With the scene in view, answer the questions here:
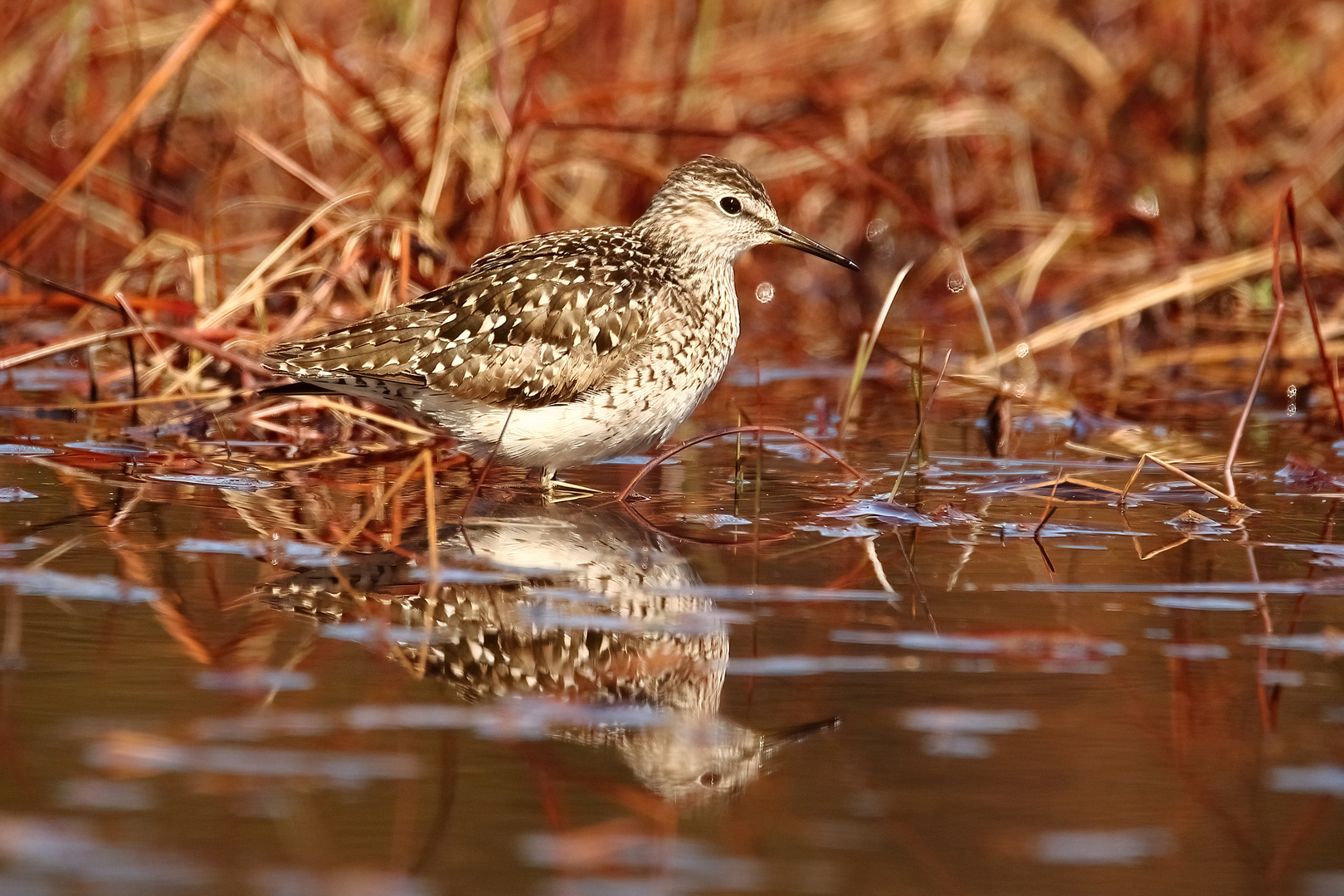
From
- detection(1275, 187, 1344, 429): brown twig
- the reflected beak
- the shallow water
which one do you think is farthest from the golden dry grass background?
the reflected beak

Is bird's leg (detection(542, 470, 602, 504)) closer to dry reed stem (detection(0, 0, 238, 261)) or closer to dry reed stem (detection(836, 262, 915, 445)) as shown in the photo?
dry reed stem (detection(836, 262, 915, 445))

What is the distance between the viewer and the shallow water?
2.90 meters

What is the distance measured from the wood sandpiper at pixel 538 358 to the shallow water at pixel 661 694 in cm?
34

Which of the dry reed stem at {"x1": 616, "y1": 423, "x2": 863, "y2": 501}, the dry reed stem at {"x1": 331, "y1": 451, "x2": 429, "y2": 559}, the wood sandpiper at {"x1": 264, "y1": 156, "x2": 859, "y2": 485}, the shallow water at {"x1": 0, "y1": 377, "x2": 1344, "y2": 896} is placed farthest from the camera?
the wood sandpiper at {"x1": 264, "y1": 156, "x2": 859, "y2": 485}

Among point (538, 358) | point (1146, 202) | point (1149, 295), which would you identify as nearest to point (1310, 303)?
point (1149, 295)

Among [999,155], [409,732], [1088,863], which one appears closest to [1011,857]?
[1088,863]

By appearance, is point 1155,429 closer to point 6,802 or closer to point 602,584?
point 602,584

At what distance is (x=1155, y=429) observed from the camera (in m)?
7.27

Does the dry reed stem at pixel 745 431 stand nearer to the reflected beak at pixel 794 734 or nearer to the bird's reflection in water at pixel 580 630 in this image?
the bird's reflection in water at pixel 580 630

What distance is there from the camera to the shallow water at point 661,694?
290 centimetres

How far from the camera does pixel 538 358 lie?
593cm

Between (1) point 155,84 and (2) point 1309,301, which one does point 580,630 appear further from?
(1) point 155,84

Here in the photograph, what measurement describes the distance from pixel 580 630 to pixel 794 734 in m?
0.80

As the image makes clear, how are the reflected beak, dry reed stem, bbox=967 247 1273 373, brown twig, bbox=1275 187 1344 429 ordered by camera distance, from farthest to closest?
dry reed stem, bbox=967 247 1273 373 < brown twig, bbox=1275 187 1344 429 < the reflected beak
